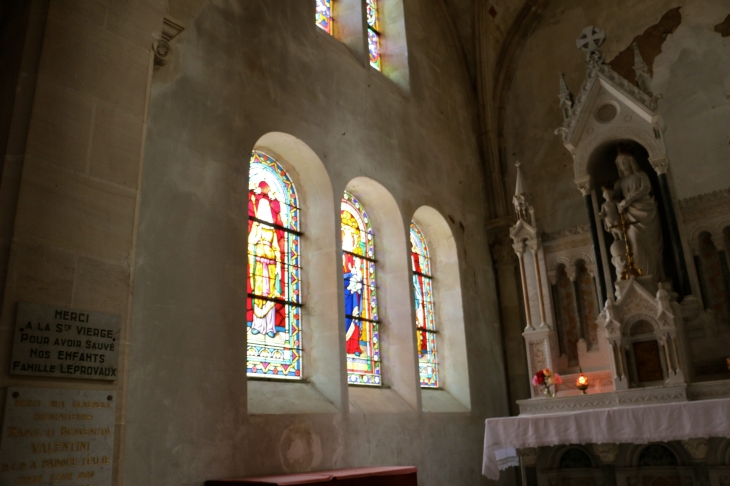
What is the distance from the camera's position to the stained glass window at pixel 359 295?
26.6ft

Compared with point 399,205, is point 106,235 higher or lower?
lower

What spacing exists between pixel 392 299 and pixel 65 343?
5643 mm

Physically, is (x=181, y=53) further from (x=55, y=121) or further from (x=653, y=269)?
(x=653, y=269)

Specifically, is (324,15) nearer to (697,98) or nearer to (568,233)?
(568,233)

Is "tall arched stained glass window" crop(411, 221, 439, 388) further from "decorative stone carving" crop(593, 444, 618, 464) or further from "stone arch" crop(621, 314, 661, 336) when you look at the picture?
"decorative stone carving" crop(593, 444, 618, 464)

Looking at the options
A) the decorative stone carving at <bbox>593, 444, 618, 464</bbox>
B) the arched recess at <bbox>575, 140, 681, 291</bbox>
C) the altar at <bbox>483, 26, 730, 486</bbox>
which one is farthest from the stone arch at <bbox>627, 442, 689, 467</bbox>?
the arched recess at <bbox>575, 140, 681, 291</bbox>

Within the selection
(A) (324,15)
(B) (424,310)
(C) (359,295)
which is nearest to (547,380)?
(B) (424,310)

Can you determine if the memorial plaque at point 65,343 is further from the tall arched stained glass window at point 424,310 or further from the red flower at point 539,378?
the red flower at point 539,378

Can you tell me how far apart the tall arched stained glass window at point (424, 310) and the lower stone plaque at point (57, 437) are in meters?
6.06

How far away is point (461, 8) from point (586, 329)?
6014 mm

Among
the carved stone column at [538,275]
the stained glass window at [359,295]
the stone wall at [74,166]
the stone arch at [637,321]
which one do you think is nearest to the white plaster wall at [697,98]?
the carved stone column at [538,275]

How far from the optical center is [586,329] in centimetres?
921

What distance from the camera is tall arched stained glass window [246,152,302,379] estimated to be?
22.1 ft

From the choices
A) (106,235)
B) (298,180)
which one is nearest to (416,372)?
(298,180)
